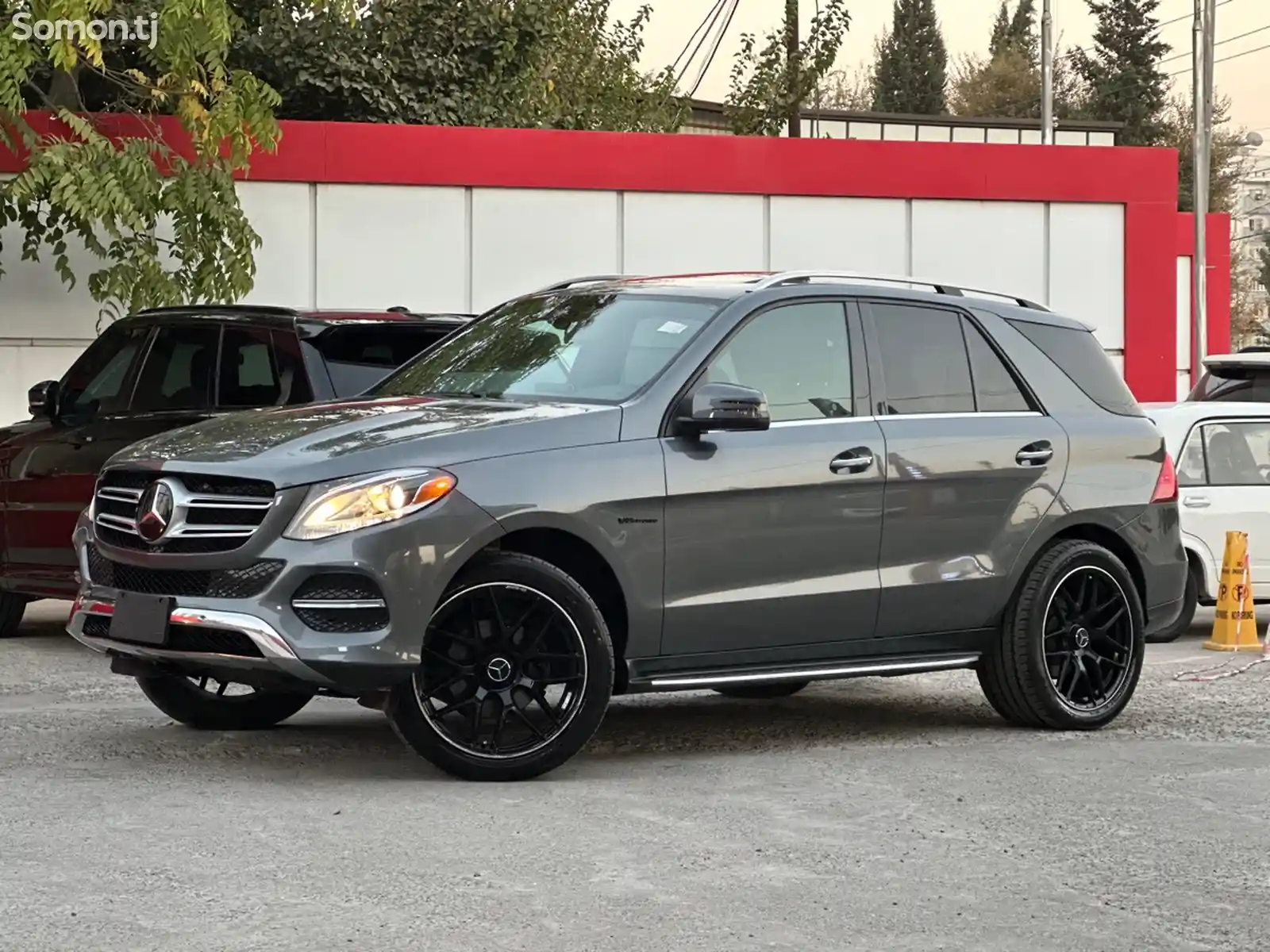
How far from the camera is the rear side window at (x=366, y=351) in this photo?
A: 10.9 m

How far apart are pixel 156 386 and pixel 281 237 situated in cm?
1044

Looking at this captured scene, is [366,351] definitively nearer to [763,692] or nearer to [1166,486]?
[763,692]

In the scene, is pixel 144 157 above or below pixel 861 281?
above

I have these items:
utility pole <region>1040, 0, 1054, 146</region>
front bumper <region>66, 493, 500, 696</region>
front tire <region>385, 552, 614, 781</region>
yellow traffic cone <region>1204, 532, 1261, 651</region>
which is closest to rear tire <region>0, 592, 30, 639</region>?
front bumper <region>66, 493, 500, 696</region>

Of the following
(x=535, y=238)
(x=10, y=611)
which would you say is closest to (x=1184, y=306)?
(x=535, y=238)

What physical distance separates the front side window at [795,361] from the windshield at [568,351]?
0.19 metres

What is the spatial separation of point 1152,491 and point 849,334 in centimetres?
178

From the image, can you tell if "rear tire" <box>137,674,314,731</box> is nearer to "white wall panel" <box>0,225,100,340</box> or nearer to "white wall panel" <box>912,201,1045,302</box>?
"white wall panel" <box>0,225,100,340</box>

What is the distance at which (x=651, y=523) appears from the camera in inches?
292

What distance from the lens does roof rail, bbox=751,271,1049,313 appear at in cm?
823

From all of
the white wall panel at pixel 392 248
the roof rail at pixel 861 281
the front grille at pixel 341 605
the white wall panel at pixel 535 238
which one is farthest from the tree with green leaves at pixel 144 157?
the front grille at pixel 341 605

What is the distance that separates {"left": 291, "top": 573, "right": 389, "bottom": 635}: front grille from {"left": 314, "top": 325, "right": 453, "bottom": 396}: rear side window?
410 centimetres

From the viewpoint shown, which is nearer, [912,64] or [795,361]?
[795,361]

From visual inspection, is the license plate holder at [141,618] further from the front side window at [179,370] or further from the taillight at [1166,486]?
the taillight at [1166,486]
